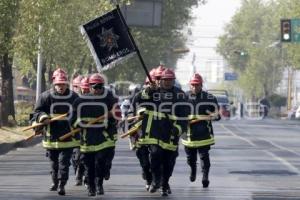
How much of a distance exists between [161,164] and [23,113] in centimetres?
3122

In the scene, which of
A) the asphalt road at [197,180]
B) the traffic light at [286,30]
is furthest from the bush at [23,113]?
the traffic light at [286,30]

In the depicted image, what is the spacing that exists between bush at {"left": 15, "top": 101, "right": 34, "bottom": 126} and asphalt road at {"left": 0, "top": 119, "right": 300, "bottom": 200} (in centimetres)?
1024

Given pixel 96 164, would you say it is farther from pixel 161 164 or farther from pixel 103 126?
pixel 161 164

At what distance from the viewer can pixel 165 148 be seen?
17.0 metres

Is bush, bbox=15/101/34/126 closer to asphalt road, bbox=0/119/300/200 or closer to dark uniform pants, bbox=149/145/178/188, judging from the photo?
asphalt road, bbox=0/119/300/200

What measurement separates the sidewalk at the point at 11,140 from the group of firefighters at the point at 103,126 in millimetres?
11950

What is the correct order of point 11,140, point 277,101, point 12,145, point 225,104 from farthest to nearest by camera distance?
1. point 277,101
2. point 225,104
3. point 11,140
4. point 12,145

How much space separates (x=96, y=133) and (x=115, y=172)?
5162 millimetres

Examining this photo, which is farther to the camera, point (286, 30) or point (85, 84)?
point (286, 30)

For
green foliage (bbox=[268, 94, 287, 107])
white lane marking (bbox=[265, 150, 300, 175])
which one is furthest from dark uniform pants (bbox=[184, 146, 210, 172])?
green foliage (bbox=[268, 94, 287, 107])

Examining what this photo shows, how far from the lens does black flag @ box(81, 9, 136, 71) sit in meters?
17.8

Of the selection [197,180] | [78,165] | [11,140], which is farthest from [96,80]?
[11,140]

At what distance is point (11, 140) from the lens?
3203cm

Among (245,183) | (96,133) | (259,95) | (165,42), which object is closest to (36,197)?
(96,133)
